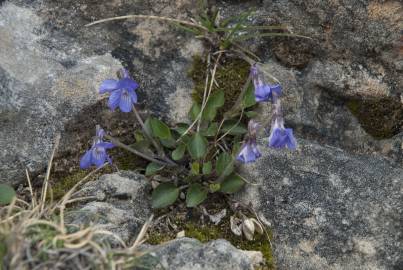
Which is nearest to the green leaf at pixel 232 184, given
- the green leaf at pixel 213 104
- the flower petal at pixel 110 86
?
the green leaf at pixel 213 104

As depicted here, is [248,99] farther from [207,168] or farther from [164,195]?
[164,195]

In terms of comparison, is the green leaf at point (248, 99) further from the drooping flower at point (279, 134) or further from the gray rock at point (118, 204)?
the gray rock at point (118, 204)

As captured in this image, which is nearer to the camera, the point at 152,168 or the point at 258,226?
the point at 258,226

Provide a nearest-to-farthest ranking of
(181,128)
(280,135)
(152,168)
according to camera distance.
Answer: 1. (280,135)
2. (152,168)
3. (181,128)

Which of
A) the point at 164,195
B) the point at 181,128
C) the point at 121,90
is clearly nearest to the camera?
the point at 121,90

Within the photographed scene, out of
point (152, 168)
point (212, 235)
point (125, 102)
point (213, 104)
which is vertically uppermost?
point (125, 102)

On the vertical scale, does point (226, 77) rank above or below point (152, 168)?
above

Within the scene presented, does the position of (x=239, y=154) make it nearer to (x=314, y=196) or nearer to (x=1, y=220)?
(x=314, y=196)

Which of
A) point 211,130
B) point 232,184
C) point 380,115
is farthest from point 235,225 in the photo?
point 380,115
